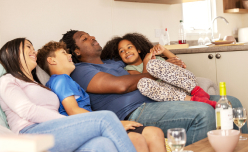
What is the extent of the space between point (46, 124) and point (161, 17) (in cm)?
214

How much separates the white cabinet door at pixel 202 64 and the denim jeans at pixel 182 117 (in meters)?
0.92

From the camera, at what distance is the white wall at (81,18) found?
1.92m

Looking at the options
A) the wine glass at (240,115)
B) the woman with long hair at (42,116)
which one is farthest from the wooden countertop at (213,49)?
the woman with long hair at (42,116)

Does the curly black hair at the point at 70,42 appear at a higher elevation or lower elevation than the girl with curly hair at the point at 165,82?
higher

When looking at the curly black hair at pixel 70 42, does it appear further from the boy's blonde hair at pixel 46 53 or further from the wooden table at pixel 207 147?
the wooden table at pixel 207 147

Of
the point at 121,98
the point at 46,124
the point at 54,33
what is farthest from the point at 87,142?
the point at 54,33

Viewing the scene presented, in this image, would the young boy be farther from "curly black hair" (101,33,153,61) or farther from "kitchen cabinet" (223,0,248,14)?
"kitchen cabinet" (223,0,248,14)

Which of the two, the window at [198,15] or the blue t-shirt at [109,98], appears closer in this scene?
the blue t-shirt at [109,98]

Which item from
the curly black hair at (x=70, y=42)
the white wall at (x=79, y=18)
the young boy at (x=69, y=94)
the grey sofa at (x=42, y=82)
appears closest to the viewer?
the grey sofa at (x=42, y=82)

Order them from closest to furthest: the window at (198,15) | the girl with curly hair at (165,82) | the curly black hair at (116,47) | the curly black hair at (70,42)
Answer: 1. the girl with curly hair at (165,82)
2. the curly black hair at (70,42)
3. the curly black hair at (116,47)
4. the window at (198,15)

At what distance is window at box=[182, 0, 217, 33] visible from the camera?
11.5 feet

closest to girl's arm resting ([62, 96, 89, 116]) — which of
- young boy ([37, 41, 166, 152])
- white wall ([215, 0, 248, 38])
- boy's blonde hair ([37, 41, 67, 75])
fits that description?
young boy ([37, 41, 166, 152])

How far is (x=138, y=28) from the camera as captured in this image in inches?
110

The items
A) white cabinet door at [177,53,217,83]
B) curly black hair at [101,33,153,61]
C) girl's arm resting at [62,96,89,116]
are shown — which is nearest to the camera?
girl's arm resting at [62,96,89,116]
